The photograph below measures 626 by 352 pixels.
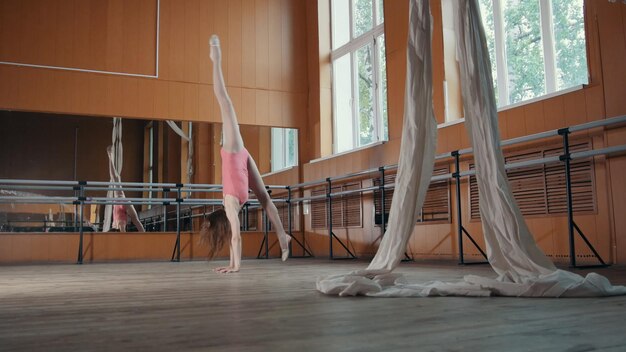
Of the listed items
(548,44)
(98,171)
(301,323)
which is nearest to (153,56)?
(98,171)

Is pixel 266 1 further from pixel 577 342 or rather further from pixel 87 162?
pixel 577 342

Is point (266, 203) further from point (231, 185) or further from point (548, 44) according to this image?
point (548, 44)

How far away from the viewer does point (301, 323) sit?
159 centimetres

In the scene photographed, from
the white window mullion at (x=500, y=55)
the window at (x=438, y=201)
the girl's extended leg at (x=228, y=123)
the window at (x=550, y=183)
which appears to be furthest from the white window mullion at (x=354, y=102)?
the girl's extended leg at (x=228, y=123)

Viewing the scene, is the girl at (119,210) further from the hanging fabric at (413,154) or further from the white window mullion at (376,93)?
the hanging fabric at (413,154)

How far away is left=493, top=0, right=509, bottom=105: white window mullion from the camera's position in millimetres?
5371

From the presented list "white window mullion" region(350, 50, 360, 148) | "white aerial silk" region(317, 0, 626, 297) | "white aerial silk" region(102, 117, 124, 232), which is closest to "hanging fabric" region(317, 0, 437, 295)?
"white aerial silk" region(317, 0, 626, 297)

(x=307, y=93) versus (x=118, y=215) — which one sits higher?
(x=307, y=93)

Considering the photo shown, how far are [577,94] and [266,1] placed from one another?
5061mm

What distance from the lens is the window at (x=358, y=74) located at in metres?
7.11

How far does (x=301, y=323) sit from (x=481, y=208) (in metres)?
1.26

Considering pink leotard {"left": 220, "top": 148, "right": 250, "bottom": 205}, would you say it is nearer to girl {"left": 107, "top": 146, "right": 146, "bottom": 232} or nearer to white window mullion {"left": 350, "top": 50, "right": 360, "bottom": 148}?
girl {"left": 107, "top": 146, "right": 146, "bottom": 232}

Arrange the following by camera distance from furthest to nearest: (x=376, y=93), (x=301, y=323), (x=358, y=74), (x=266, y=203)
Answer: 1. (x=358, y=74)
2. (x=376, y=93)
3. (x=266, y=203)
4. (x=301, y=323)

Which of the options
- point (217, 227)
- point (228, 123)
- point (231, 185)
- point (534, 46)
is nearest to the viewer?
point (231, 185)
